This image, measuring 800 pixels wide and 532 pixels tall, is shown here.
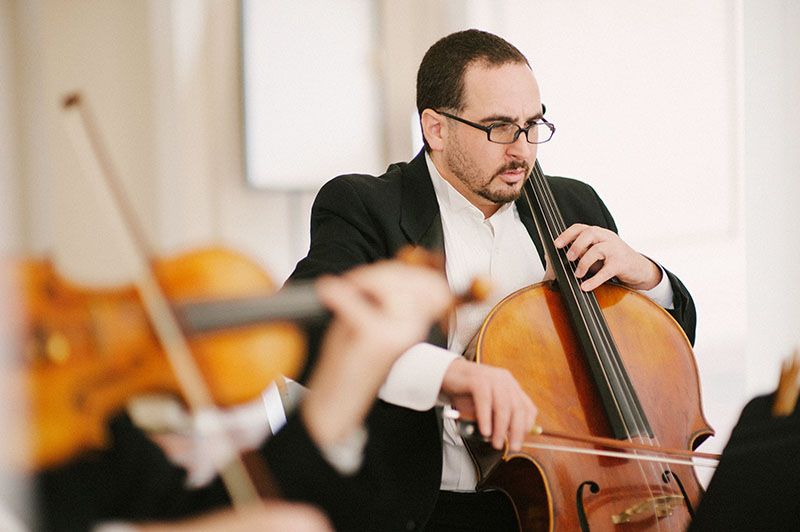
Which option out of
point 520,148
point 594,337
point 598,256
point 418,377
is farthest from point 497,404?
point 520,148

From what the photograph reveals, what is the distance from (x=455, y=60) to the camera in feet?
3.13

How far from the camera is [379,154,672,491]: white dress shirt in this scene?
2.92ft

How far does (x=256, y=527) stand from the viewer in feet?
1.47

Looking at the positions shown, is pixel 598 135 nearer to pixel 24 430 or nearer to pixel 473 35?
pixel 473 35

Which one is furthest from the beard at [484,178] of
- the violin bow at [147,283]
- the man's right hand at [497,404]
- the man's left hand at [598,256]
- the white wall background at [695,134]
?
the violin bow at [147,283]

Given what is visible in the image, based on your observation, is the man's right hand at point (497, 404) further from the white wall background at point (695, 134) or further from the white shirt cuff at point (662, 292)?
the white wall background at point (695, 134)

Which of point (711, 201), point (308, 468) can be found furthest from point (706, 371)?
point (308, 468)

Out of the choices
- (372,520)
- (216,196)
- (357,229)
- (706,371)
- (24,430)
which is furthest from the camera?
(706,371)

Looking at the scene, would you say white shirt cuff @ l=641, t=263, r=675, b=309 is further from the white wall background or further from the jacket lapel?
the white wall background

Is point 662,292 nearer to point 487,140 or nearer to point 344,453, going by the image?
point 487,140

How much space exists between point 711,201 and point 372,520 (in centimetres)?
126

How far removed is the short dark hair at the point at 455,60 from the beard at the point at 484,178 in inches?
2.5

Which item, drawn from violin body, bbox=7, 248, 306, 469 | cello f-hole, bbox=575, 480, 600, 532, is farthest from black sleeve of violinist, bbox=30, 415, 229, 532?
cello f-hole, bbox=575, 480, 600, 532

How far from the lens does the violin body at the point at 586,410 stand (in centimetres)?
70
